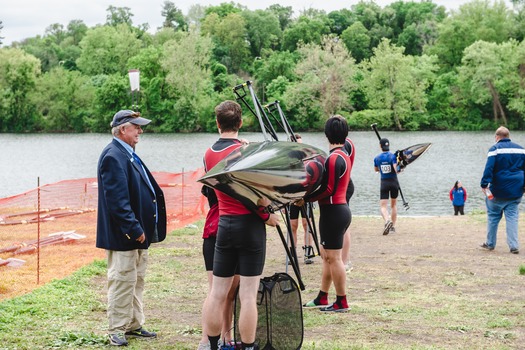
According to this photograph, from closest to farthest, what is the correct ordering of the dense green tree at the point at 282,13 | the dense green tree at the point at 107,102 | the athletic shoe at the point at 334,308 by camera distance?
the athletic shoe at the point at 334,308 → the dense green tree at the point at 107,102 → the dense green tree at the point at 282,13

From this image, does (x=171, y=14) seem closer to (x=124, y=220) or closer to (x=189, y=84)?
(x=189, y=84)

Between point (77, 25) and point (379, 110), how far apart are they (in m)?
88.9

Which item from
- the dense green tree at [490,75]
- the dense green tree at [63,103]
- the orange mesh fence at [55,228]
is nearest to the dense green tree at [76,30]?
the dense green tree at [63,103]

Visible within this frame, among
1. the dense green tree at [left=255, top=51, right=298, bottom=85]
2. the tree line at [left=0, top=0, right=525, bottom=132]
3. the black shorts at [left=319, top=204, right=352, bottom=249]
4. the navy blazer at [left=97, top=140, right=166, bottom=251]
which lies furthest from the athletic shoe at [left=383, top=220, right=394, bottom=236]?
the dense green tree at [left=255, top=51, right=298, bottom=85]

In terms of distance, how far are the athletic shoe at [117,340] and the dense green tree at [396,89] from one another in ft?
240

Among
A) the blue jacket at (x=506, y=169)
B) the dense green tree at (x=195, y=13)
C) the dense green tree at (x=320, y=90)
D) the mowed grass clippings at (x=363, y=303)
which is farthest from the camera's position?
the dense green tree at (x=195, y=13)

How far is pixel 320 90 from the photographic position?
76.7 m

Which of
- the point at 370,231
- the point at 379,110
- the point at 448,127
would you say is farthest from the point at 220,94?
the point at 370,231

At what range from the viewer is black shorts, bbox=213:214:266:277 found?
5.09 meters

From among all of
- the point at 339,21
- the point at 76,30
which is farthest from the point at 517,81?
the point at 76,30

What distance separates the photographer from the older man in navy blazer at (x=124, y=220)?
5809 millimetres

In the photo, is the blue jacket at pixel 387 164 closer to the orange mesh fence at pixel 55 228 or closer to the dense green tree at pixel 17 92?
the orange mesh fence at pixel 55 228

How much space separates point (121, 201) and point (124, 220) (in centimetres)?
16

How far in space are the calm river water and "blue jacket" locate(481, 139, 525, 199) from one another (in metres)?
12.6
